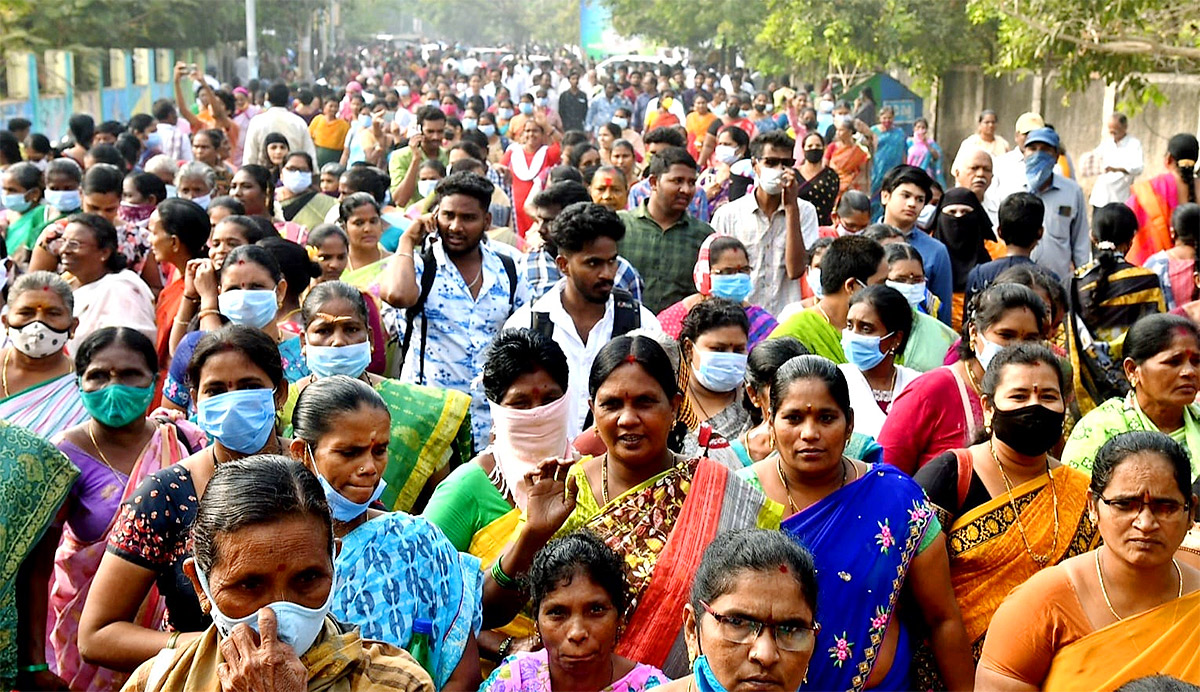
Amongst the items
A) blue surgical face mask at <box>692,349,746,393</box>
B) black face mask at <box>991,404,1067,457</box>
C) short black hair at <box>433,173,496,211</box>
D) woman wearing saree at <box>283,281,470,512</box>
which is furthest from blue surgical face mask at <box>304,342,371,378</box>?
black face mask at <box>991,404,1067,457</box>

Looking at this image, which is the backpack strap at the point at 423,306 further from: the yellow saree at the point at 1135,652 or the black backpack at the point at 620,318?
the yellow saree at the point at 1135,652

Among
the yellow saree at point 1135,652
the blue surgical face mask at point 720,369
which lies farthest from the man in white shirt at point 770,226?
the yellow saree at point 1135,652

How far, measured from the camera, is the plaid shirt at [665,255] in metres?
7.68

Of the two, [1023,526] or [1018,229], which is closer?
[1023,526]

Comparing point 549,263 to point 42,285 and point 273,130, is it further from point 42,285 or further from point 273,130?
point 273,130

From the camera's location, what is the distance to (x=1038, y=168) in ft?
32.3

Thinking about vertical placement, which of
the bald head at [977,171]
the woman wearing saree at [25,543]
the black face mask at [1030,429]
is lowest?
the woman wearing saree at [25,543]

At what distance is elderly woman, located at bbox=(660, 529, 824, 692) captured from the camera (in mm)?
2904

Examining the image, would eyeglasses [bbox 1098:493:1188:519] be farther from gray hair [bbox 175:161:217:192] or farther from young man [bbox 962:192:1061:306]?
gray hair [bbox 175:161:217:192]

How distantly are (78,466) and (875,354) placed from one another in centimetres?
276

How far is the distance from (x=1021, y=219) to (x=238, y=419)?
15.2 ft

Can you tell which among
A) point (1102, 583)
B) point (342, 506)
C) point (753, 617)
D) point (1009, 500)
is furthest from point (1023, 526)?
point (342, 506)

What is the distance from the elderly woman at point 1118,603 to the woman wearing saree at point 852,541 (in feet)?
0.90

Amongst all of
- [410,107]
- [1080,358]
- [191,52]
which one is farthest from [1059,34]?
[191,52]
